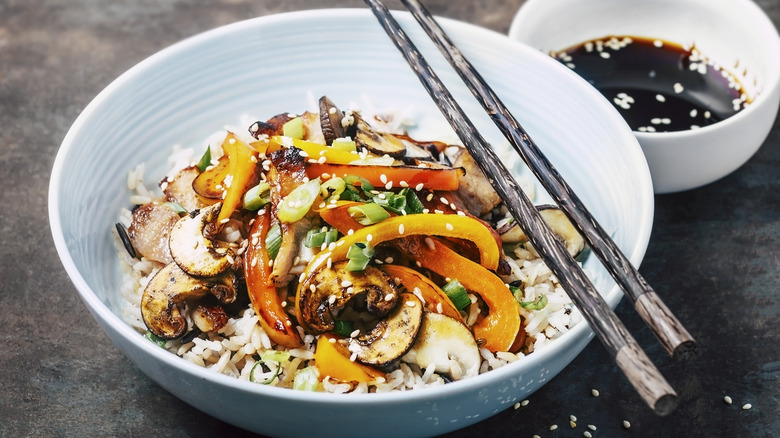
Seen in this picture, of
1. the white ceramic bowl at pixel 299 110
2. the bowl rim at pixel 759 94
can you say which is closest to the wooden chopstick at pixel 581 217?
the white ceramic bowl at pixel 299 110

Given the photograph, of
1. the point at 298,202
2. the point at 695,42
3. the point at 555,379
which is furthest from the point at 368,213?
the point at 695,42

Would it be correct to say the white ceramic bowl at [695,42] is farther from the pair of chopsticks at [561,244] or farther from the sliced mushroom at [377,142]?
the sliced mushroom at [377,142]

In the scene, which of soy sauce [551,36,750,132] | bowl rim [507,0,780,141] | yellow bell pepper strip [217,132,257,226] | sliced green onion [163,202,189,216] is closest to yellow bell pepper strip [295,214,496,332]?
yellow bell pepper strip [217,132,257,226]

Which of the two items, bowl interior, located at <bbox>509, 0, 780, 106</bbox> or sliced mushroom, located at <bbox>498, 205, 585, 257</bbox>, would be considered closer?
sliced mushroom, located at <bbox>498, 205, 585, 257</bbox>

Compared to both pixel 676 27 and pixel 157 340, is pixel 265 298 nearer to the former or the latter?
pixel 157 340

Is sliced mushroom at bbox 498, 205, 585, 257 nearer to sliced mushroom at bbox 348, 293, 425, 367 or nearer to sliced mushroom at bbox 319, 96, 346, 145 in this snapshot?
sliced mushroom at bbox 348, 293, 425, 367

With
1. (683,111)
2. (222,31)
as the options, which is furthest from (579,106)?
(222,31)
